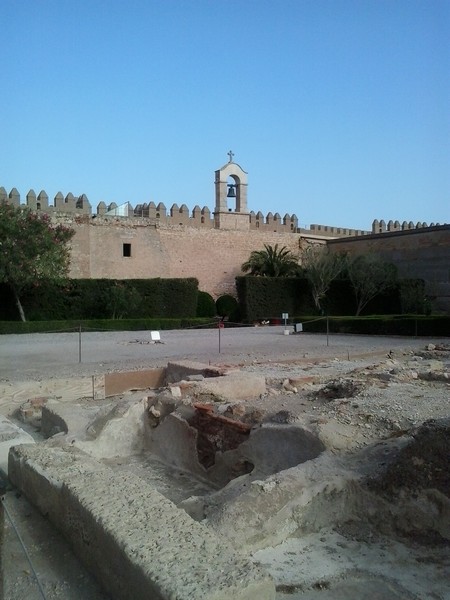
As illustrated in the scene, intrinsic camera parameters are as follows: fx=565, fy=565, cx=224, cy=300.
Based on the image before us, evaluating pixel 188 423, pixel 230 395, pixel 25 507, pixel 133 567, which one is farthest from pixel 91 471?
pixel 230 395

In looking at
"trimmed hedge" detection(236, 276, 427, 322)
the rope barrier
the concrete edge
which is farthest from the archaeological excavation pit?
"trimmed hedge" detection(236, 276, 427, 322)

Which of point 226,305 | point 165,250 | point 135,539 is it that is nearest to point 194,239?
point 165,250

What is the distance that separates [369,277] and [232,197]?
12.2 metres

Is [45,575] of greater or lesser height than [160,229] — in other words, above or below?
below

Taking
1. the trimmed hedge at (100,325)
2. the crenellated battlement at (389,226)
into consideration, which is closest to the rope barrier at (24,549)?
the trimmed hedge at (100,325)

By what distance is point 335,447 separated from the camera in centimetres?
389

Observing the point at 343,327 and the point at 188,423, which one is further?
the point at 343,327

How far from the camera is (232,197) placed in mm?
36844

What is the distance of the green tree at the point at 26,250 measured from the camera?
22.7 metres

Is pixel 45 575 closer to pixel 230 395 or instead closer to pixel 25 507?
pixel 25 507

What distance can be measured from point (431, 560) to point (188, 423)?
2.90 meters

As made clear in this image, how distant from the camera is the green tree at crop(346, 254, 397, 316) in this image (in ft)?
92.4

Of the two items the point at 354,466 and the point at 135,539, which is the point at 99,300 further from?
the point at 135,539

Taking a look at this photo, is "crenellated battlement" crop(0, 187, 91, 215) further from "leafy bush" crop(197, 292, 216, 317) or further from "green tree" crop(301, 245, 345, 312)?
"green tree" crop(301, 245, 345, 312)
